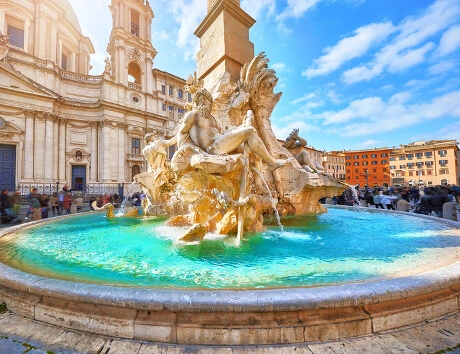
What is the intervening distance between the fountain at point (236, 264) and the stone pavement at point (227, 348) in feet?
0.18

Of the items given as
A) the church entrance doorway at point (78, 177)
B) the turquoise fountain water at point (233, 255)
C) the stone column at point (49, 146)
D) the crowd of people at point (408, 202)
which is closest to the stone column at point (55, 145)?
the stone column at point (49, 146)

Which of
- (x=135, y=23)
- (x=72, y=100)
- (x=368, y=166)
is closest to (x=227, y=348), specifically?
(x=72, y=100)

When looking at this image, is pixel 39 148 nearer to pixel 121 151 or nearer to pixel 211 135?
pixel 121 151

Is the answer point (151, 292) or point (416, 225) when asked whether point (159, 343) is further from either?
point (416, 225)

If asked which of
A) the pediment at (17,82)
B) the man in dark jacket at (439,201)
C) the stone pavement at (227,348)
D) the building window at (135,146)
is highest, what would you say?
the pediment at (17,82)

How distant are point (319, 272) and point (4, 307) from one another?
3.04m

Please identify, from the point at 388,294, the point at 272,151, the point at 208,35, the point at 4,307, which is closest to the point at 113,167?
the point at 208,35

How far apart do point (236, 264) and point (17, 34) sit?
3735 centimetres

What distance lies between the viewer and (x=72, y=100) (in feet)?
87.8

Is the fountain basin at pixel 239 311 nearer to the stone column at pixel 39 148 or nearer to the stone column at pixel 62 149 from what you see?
the stone column at pixel 39 148

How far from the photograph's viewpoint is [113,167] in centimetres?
2698

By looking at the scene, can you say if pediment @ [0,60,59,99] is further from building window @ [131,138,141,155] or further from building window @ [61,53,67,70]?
building window @ [61,53,67,70]

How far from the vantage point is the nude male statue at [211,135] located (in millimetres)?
4977

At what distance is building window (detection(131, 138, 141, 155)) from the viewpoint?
30188 mm
